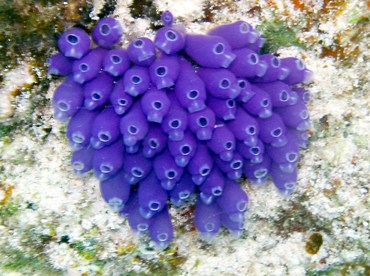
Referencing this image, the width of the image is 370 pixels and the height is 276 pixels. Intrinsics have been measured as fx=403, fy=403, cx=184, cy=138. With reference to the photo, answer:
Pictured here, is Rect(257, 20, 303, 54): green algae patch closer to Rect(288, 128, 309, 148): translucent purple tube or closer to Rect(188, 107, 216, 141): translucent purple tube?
Rect(288, 128, 309, 148): translucent purple tube

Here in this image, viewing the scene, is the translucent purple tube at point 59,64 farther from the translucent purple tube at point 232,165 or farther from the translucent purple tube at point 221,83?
the translucent purple tube at point 232,165

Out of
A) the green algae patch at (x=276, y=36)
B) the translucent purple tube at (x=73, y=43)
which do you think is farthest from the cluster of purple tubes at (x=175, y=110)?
the green algae patch at (x=276, y=36)

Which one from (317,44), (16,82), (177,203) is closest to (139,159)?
(177,203)

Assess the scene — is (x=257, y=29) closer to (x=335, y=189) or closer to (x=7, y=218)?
(x=335, y=189)

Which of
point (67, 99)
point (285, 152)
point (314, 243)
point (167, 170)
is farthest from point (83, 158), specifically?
point (314, 243)

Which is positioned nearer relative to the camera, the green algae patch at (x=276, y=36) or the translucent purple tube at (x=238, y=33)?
the translucent purple tube at (x=238, y=33)

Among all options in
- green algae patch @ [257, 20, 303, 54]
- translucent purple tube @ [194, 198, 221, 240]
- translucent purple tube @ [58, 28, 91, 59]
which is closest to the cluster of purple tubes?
translucent purple tube @ [58, 28, 91, 59]
